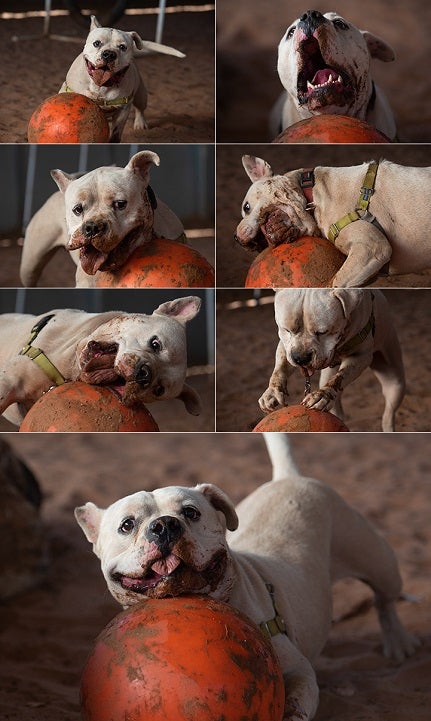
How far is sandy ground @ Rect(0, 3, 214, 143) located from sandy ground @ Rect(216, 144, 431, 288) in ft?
2.95

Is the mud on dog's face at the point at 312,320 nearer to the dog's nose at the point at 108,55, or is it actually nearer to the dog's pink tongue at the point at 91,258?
the dog's pink tongue at the point at 91,258

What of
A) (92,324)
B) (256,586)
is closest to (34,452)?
(92,324)

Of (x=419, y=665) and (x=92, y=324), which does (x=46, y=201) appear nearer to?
(x=92, y=324)

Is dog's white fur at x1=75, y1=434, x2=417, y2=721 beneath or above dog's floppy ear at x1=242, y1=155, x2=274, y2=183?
beneath

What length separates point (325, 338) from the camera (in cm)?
381

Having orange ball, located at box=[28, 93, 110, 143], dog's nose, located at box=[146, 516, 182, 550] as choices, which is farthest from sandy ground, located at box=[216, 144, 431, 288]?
dog's nose, located at box=[146, 516, 182, 550]

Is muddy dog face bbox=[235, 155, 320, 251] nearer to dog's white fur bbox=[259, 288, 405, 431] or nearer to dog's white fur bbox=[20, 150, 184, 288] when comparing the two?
dog's white fur bbox=[259, 288, 405, 431]

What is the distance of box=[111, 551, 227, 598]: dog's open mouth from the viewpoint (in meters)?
2.86

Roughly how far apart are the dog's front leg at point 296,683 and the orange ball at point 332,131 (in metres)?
1.78

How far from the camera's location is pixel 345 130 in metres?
4.06

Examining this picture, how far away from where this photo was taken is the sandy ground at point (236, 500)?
4000 mm

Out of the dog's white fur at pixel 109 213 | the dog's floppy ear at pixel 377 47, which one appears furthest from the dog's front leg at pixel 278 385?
the dog's floppy ear at pixel 377 47

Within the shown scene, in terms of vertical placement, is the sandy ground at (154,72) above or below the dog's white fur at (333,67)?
below

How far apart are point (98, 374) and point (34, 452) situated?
9.97ft
